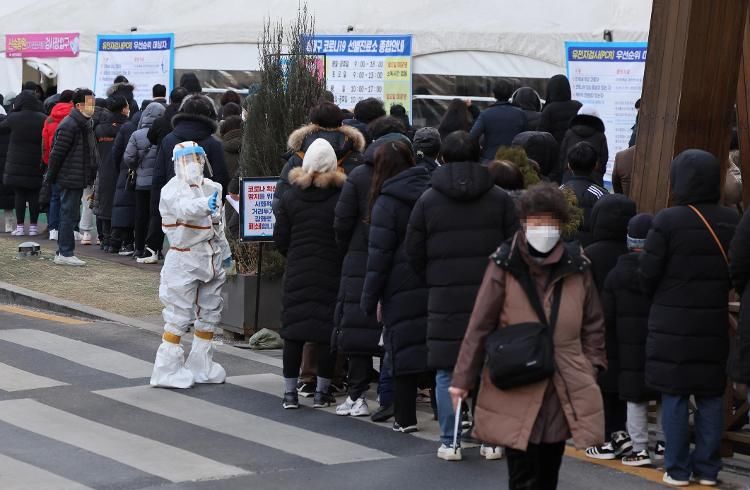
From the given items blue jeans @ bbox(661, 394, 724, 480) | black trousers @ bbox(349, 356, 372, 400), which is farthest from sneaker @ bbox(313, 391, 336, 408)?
blue jeans @ bbox(661, 394, 724, 480)

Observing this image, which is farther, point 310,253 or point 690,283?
point 310,253

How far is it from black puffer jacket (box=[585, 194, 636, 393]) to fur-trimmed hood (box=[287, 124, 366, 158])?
2.12m

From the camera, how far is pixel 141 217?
16.3m

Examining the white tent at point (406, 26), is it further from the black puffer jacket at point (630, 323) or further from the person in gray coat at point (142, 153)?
the black puffer jacket at point (630, 323)

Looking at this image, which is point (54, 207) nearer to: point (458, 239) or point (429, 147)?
point (429, 147)

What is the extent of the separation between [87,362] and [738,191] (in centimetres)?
510

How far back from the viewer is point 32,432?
8648mm

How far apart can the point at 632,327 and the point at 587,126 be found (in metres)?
4.52

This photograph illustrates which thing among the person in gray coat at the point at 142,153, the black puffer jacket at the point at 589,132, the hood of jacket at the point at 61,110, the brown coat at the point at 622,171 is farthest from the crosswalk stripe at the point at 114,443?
the hood of jacket at the point at 61,110

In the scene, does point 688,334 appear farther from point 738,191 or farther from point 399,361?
point 738,191

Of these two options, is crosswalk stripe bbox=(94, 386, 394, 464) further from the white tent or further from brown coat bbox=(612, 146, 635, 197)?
the white tent

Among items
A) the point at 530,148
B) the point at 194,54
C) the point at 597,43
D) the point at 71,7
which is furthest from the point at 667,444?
the point at 71,7

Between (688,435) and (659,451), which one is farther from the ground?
(688,435)

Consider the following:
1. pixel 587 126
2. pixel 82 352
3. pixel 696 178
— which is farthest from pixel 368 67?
pixel 696 178
